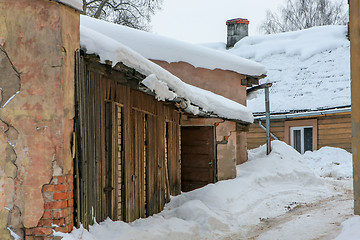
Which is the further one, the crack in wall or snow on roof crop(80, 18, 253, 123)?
snow on roof crop(80, 18, 253, 123)

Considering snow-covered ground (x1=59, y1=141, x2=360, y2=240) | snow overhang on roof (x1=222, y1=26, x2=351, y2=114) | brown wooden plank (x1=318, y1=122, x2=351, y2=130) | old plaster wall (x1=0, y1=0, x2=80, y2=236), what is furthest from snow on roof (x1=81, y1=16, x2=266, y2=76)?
snow overhang on roof (x1=222, y1=26, x2=351, y2=114)

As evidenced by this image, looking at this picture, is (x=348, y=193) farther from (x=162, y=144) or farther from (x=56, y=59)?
(x=56, y=59)

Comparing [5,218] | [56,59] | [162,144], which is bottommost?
[5,218]

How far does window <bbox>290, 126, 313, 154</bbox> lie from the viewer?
18047mm

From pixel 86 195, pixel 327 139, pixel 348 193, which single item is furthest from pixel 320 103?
pixel 86 195

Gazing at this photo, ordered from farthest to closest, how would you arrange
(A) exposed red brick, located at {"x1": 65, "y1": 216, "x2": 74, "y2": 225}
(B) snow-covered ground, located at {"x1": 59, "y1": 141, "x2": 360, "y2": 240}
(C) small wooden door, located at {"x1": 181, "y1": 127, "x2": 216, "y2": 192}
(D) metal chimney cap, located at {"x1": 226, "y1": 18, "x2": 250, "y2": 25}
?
(D) metal chimney cap, located at {"x1": 226, "y1": 18, "x2": 250, "y2": 25}, (C) small wooden door, located at {"x1": 181, "y1": 127, "x2": 216, "y2": 192}, (B) snow-covered ground, located at {"x1": 59, "y1": 141, "x2": 360, "y2": 240}, (A) exposed red brick, located at {"x1": 65, "y1": 216, "x2": 74, "y2": 225}

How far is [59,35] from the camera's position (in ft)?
14.9

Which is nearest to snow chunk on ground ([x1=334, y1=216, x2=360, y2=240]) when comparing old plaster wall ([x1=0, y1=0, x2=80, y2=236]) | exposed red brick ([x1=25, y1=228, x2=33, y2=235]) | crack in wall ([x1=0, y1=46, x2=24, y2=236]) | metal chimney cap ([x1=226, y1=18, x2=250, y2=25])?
old plaster wall ([x1=0, y1=0, x2=80, y2=236])

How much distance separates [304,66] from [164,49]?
1089cm

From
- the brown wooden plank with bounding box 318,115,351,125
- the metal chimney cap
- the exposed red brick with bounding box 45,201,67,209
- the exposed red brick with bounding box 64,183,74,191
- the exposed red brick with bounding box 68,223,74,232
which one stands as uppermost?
the metal chimney cap

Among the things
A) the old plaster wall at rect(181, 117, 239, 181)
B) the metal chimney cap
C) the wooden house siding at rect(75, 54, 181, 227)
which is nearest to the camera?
Result: the wooden house siding at rect(75, 54, 181, 227)

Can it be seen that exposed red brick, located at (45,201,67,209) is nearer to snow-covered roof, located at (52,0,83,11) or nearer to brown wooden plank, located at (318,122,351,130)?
snow-covered roof, located at (52,0,83,11)

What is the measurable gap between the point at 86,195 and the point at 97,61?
1589 millimetres

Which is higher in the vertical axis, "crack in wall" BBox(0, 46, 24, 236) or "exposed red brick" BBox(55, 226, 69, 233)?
"crack in wall" BBox(0, 46, 24, 236)
